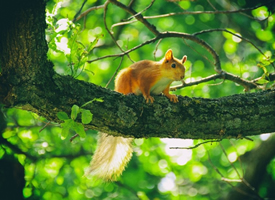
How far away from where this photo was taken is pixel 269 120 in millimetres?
2793

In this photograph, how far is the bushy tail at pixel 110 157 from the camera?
119 inches

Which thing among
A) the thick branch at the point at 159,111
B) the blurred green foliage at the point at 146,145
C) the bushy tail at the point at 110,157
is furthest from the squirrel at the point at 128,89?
the blurred green foliage at the point at 146,145

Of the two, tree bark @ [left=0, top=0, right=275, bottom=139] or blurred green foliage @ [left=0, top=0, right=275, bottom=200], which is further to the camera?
blurred green foliage @ [left=0, top=0, right=275, bottom=200]

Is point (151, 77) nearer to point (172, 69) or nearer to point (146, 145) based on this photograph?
point (172, 69)

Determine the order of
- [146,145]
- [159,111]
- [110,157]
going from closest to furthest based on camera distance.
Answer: [159,111], [110,157], [146,145]

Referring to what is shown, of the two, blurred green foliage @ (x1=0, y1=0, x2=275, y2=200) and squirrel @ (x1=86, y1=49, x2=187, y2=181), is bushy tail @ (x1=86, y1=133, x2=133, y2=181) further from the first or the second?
blurred green foliage @ (x1=0, y1=0, x2=275, y2=200)

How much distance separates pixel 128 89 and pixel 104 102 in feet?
4.10

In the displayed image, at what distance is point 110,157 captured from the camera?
10.4 ft

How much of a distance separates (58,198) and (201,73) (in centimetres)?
301

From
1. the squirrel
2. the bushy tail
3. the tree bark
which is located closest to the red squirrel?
the squirrel

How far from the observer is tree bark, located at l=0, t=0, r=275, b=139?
6.79ft

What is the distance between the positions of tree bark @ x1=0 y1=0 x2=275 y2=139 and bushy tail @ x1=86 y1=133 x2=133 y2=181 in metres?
0.62

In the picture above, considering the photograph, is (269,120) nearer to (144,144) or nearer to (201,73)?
(201,73)

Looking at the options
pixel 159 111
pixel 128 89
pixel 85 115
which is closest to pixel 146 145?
pixel 128 89
